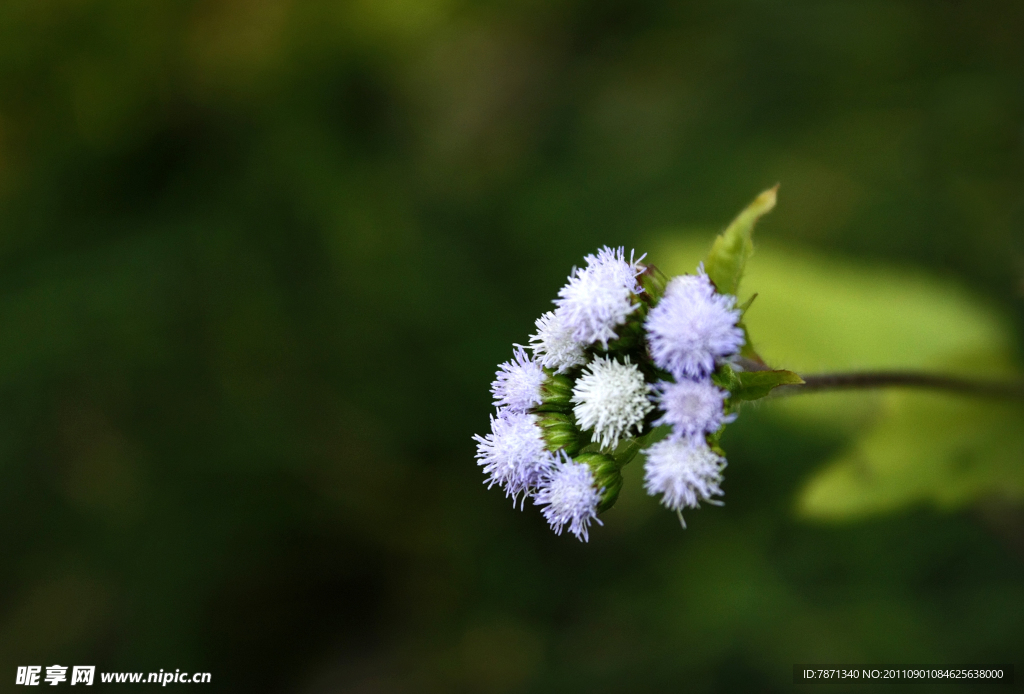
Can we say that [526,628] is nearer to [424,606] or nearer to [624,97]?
[424,606]

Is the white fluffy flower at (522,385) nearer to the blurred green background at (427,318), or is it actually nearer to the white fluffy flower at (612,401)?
the white fluffy flower at (612,401)

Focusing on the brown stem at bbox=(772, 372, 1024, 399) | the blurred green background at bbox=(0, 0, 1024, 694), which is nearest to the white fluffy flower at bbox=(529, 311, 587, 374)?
the brown stem at bbox=(772, 372, 1024, 399)

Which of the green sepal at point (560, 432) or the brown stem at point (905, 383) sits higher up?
the brown stem at point (905, 383)

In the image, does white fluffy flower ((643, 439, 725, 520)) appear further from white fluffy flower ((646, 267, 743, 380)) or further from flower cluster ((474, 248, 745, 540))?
white fluffy flower ((646, 267, 743, 380))

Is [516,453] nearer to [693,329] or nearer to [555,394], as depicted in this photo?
[555,394]

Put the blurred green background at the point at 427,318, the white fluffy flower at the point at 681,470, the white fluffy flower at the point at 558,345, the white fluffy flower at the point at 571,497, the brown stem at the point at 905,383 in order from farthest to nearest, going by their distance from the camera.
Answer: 1. the blurred green background at the point at 427,318
2. the brown stem at the point at 905,383
3. the white fluffy flower at the point at 558,345
4. the white fluffy flower at the point at 571,497
5. the white fluffy flower at the point at 681,470

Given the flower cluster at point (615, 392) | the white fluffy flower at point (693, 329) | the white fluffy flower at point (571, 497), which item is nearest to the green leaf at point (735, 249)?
the flower cluster at point (615, 392)
